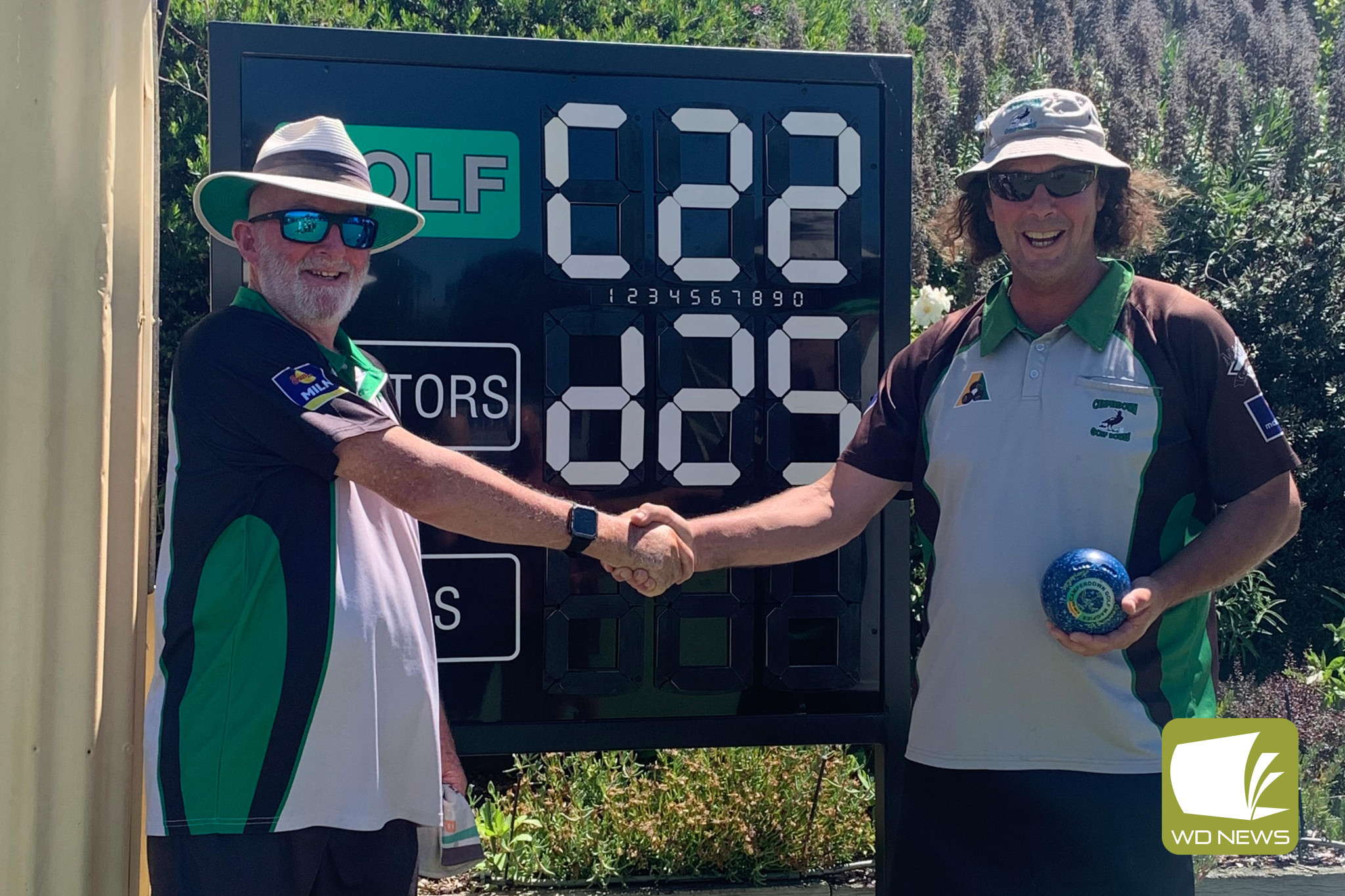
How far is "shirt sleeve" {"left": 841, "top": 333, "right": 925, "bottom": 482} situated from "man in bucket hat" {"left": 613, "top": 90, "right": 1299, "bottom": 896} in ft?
0.39

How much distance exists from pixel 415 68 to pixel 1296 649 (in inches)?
245

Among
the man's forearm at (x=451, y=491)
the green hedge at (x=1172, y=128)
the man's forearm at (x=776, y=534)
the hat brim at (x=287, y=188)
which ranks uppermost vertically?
the green hedge at (x=1172, y=128)

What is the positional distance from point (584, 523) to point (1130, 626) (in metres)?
1.25

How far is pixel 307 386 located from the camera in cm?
257

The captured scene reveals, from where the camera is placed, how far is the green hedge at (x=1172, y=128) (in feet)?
23.3

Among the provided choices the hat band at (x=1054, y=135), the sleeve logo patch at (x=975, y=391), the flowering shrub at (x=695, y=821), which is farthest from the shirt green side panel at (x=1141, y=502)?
the flowering shrub at (x=695, y=821)

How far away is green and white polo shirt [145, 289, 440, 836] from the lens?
2488 millimetres

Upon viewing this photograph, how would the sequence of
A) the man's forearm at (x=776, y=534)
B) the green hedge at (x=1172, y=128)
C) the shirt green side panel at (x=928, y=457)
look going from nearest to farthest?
1. the shirt green side panel at (x=928, y=457)
2. the man's forearm at (x=776, y=534)
3. the green hedge at (x=1172, y=128)

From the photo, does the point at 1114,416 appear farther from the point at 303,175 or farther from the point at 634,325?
the point at 303,175

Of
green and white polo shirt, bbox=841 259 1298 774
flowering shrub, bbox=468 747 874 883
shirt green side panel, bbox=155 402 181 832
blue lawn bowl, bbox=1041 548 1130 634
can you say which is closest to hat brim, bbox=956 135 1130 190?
green and white polo shirt, bbox=841 259 1298 774

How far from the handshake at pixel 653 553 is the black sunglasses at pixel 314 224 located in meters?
1.00

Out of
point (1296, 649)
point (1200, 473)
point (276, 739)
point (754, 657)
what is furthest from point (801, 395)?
point (1296, 649)

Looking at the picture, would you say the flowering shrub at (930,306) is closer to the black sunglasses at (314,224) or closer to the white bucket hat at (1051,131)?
the white bucket hat at (1051,131)

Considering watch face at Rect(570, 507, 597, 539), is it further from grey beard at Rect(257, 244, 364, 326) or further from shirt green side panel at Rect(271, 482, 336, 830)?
grey beard at Rect(257, 244, 364, 326)
